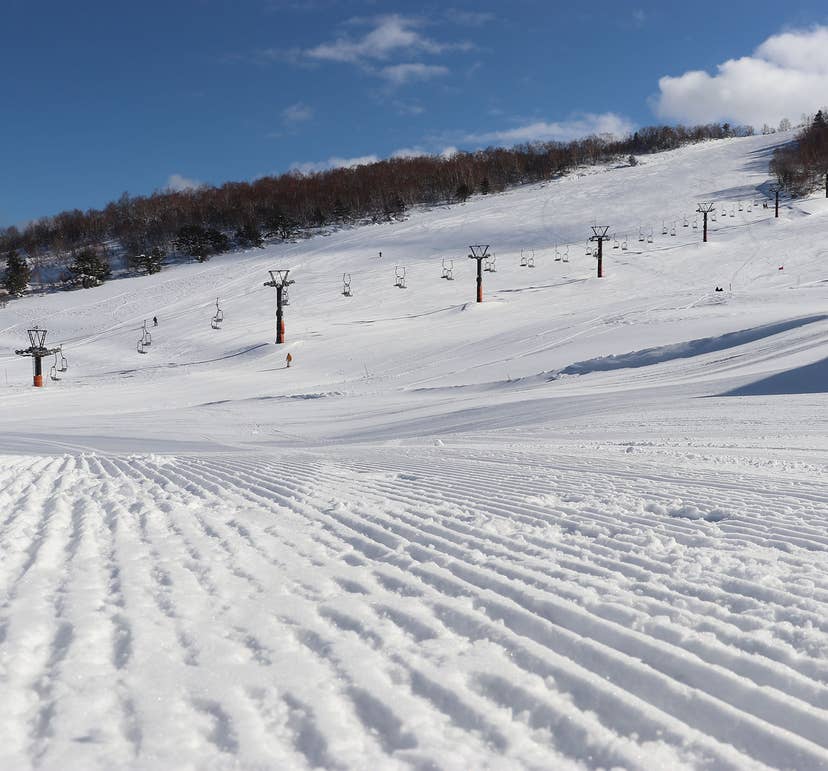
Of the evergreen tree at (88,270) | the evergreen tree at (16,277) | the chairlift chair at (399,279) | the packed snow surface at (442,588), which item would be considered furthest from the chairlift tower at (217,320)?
the evergreen tree at (16,277)

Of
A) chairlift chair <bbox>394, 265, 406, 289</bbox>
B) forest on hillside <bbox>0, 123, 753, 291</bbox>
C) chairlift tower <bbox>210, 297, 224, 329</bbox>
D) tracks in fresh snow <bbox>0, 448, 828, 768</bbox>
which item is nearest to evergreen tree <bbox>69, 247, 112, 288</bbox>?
forest on hillside <bbox>0, 123, 753, 291</bbox>

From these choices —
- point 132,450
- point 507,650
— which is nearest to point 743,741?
point 507,650

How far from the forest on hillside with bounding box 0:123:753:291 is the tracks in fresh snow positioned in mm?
72457

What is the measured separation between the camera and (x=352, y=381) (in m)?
28.0

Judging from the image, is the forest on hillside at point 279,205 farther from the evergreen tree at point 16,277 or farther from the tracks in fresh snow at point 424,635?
the tracks in fresh snow at point 424,635

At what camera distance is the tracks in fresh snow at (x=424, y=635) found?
210 cm

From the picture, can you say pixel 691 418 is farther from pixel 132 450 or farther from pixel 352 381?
pixel 352 381

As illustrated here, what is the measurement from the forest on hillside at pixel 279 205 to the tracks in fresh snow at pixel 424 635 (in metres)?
72.5

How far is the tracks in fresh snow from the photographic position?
2.10 meters

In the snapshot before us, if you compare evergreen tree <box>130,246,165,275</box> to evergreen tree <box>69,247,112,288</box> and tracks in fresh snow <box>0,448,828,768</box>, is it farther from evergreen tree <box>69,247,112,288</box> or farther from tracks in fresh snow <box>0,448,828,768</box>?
tracks in fresh snow <box>0,448,828,768</box>

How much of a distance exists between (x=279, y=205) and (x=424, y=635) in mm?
98706

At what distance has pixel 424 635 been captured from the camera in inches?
114

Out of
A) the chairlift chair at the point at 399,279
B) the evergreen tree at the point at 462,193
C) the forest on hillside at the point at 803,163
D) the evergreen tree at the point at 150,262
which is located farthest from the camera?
the evergreen tree at the point at 462,193

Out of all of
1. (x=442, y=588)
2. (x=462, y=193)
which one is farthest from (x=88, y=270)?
(x=442, y=588)
